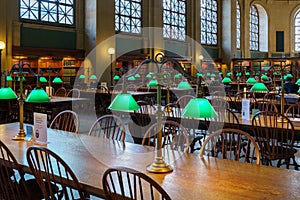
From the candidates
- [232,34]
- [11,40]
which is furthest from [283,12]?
[11,40]

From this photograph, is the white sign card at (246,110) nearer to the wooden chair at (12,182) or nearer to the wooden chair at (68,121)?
Result: the wooden chair at (68,121)

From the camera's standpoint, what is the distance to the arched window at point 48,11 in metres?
11.4

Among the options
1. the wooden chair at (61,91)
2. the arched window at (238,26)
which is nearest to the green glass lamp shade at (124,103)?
the wooden chair at (61,91)

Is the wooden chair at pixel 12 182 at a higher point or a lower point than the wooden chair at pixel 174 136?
lower

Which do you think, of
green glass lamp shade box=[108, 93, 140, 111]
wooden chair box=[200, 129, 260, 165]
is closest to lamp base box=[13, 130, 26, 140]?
green glass lamp shade box=[108, 93, 140, 111]

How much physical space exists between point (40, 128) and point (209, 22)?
17799 mm

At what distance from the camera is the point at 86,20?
43.4ft

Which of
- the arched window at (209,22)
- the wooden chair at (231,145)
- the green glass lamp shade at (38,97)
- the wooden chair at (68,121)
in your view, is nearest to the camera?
the wooden chair at (231,145)

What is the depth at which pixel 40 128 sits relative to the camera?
3176 mm

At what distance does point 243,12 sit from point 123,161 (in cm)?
2070

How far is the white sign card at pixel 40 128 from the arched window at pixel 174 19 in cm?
1392

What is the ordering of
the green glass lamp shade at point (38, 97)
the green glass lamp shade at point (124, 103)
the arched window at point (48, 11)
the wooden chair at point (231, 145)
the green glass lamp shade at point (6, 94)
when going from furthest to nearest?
the arched window at point (48, 11)
the green glass lamp shade at point (6, 94)
the green glass lamp shade at point (38, 97)
the wooden chair at point (231, 145)
the green glass lamp shade at point (124, 103)

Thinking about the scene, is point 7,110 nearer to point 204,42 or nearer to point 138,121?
point 138,121

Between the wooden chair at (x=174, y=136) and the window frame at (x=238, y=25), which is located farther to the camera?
the window frame at (x=238, y=25)
